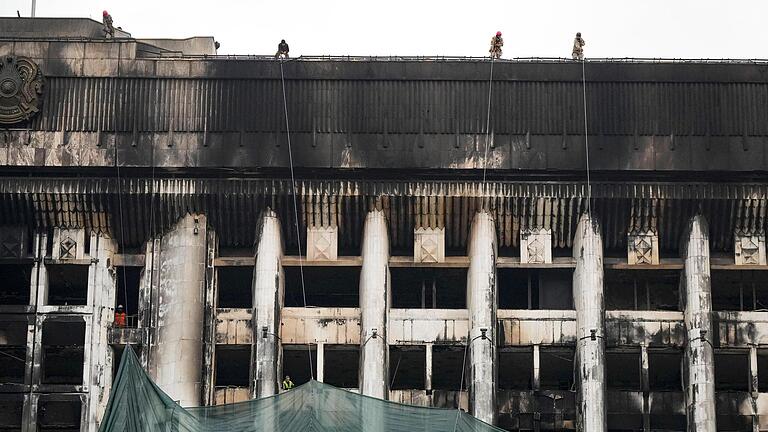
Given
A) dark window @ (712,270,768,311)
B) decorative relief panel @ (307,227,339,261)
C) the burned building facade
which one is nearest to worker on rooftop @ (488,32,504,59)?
the burned building facade

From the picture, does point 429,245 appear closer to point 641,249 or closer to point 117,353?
point 641,249

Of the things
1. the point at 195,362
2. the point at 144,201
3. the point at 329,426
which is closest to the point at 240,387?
the point at 195,362

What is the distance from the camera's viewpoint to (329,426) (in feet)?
191

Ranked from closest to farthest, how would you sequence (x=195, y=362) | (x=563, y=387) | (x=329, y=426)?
(x=329, y=426) → (x=195, y=362) → (x=563, y=387)

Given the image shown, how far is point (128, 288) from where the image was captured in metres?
76.0

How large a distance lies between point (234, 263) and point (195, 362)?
542 cm

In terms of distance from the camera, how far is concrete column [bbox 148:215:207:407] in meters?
70.4

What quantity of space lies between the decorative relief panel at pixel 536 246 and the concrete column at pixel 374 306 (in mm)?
6705

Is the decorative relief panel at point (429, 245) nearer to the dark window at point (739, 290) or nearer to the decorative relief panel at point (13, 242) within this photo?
the dark window at point (739, 290)

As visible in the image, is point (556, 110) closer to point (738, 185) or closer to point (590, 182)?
point (590, 182)

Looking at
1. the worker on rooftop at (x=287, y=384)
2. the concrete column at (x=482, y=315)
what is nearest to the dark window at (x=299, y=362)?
the worker on rooftop at (x=287, y=384)

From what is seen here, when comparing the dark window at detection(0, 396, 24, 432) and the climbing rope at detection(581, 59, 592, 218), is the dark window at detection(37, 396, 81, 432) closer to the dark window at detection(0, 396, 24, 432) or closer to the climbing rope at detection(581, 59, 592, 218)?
the dark window at detection(0, 396, 24, 432)

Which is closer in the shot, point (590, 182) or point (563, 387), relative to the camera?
point (590, 182)

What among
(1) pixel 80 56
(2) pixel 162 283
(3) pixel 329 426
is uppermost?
(1) pixel 80 56
